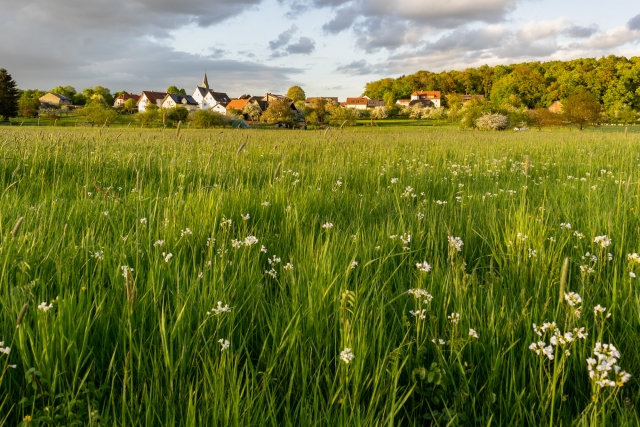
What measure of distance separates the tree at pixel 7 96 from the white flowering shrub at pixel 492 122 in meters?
82.9

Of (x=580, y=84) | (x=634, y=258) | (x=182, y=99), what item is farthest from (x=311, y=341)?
(x=182, y=99)

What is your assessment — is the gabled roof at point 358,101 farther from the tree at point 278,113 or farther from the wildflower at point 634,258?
the wildflower at point 634,258

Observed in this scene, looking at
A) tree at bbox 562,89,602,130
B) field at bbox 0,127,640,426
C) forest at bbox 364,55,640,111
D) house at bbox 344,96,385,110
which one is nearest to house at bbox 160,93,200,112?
house at bbox 344,96,385,110

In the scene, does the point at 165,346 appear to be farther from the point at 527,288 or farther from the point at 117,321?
the point at 527,288

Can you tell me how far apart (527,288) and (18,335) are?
9.48 feet

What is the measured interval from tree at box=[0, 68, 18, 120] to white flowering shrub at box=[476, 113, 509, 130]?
82.9 meters

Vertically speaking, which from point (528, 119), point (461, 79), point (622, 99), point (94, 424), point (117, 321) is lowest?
point (94, 424)

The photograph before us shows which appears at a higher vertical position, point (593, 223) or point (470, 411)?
point (593, 223)

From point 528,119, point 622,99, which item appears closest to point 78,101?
point 528,119

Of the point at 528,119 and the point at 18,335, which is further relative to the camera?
the point at 528,119

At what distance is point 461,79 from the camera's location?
19538cm

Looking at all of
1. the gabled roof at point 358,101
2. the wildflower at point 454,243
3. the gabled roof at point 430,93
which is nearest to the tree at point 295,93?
the gabled roof at point 358,101

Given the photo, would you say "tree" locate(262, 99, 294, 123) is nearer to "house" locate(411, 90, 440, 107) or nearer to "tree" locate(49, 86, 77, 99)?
"house" locate(411, 90, 440, 107)

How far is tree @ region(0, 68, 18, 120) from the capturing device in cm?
7150
